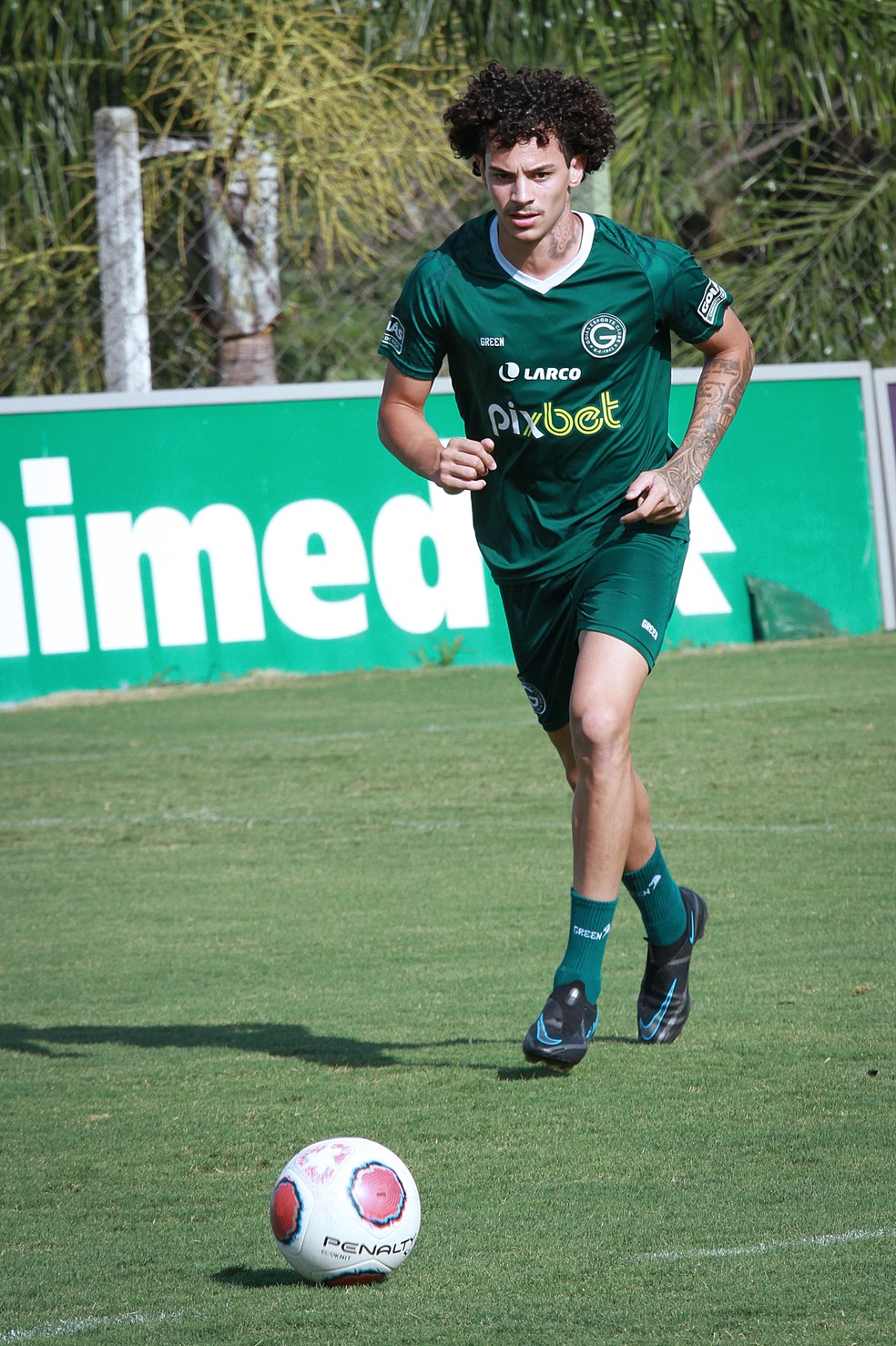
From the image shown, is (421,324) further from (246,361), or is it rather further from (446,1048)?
(246,361)

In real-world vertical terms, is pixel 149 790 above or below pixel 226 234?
below

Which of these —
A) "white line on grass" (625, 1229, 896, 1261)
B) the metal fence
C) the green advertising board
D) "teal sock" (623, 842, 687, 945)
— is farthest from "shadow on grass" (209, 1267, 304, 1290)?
the metal fence

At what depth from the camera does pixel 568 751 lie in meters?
4.53

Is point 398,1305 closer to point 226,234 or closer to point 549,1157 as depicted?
point 549,1157

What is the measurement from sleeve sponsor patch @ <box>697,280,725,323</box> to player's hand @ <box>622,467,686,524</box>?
413 millimetres

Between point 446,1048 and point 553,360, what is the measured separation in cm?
161

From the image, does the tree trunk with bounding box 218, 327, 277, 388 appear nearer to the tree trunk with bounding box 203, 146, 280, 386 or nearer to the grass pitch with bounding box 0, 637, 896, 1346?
the tree trunk with bounding box 203, 146, 280, 386

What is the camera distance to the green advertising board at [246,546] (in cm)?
1130

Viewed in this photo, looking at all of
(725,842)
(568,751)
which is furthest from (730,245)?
(568,751)

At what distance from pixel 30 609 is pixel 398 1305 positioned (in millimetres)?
8852

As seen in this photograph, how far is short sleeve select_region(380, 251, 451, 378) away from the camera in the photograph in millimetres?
4277

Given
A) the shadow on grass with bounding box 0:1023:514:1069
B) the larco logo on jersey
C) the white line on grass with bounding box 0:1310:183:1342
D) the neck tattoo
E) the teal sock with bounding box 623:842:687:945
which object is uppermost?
the neck tattoo

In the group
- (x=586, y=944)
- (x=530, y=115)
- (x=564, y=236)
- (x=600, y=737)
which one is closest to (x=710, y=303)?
(x=564, y=236)

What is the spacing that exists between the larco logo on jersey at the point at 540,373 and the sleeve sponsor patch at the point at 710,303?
387mm
